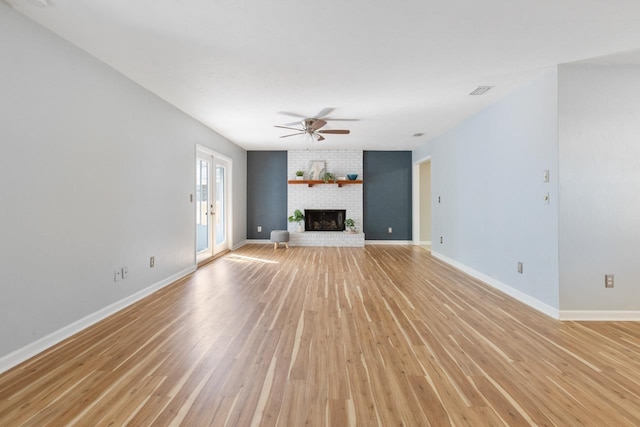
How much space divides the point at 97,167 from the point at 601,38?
4532 millimetres

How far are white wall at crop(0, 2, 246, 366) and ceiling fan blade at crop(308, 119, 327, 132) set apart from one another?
2151mm

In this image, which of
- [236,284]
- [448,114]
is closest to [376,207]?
[448,114]

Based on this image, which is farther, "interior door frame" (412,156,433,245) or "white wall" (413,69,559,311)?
"interior door frame" (412,156,433,245)

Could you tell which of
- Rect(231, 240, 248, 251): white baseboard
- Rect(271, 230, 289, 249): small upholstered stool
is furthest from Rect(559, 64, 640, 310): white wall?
Rect(231, 240, 248, 251): white baseboard

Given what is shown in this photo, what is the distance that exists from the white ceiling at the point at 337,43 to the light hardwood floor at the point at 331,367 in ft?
8.06

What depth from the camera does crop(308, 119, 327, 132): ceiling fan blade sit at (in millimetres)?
4873

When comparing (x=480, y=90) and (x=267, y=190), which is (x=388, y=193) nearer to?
(x=267, y=190)

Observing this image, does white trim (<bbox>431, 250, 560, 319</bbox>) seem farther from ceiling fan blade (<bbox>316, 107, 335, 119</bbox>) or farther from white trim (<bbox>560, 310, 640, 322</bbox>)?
ceiling fan blade (<bbox>316, 107, 335, 119</bbox>)

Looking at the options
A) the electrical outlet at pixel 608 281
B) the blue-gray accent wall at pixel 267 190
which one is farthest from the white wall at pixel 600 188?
the blue-gray accent wall at pixel 267 190

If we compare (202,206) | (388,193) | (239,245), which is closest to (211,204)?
(202,206)

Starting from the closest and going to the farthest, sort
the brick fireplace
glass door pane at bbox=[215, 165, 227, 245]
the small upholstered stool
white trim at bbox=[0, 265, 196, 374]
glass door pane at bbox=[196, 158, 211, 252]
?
white trim at bbox=[0, 265, 196, 374], glass door pane at bbox=[196, 158, 211, 252], glass door pane at bbox=[215, 165, 227, 245], the small upholstered stool, the brick fireplace

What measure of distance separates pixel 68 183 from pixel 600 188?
4828mm

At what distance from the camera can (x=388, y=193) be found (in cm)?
834

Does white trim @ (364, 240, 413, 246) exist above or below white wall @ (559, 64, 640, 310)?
below
